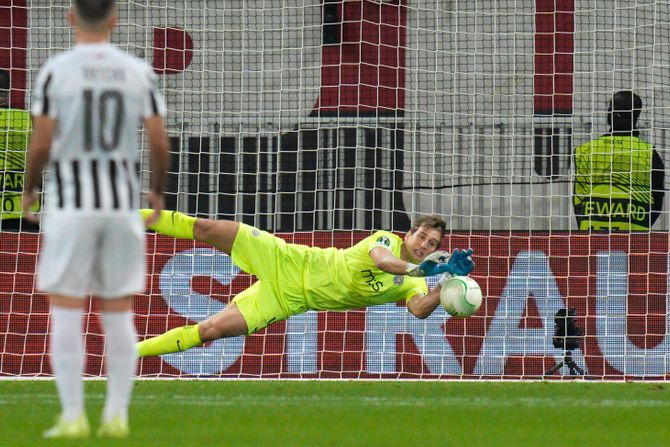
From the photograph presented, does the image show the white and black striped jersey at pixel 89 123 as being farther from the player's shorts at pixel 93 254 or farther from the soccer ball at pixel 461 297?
the soccer ball at pixel 461 297

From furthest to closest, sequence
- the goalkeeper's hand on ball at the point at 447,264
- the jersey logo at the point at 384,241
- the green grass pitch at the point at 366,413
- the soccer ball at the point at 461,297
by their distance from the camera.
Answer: the jersey logo at the point at 384,241, the soccer ball at the point at 461,297, the goalkeeper's hand on ball at the point at 447,264, the green grass pitch at the point at 366,413

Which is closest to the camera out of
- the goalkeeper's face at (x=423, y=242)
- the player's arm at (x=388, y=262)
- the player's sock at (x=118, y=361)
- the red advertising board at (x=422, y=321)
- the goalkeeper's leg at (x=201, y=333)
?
the player's sock at (x=118, y=361)

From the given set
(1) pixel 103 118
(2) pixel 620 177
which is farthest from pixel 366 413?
(2) pixel 620 177

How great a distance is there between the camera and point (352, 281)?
9.63 m

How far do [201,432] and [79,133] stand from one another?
137 centimetres

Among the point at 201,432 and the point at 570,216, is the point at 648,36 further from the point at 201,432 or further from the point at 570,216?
the point at 201,432

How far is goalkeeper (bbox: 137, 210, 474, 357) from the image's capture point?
945 cm

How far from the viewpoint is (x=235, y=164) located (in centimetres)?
1223

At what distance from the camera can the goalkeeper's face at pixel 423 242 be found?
942cm

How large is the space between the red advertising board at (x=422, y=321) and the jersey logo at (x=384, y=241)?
2.11m

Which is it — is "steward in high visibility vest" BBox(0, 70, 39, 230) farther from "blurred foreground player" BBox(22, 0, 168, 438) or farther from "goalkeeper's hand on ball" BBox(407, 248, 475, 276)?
"blurred foreground player" BBox(22, 0, 168, 438)

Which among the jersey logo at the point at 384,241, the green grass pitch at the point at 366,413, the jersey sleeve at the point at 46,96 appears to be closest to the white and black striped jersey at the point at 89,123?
the jersey sleeve at the point at 46,96

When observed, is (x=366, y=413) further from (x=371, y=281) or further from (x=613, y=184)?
(x=613, y=184)

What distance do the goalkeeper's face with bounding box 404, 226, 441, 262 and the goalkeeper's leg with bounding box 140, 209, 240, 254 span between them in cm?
124
